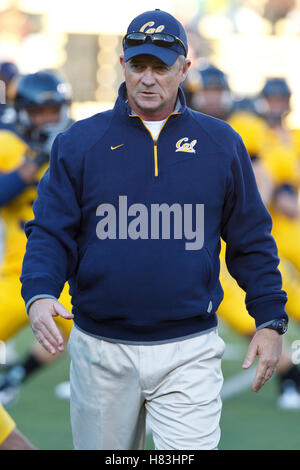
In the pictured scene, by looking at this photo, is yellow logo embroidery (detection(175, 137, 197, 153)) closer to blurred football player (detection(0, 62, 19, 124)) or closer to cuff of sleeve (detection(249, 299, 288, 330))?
cuff of sleeve (detection(249, 299, 288, 330))

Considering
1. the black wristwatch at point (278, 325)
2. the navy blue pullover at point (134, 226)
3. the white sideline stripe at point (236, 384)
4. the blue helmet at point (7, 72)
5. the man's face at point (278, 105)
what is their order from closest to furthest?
the navy blue pullover at point (134, 226), the black wristwatch at point (278, 325), the white sideline stripe at point (236, 384), the man's face at point (278, 105), the blue helmet at point (7, 72)

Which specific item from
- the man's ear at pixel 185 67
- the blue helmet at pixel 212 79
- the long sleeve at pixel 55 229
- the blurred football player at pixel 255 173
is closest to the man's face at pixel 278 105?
the blurred football player at pixel 255 173

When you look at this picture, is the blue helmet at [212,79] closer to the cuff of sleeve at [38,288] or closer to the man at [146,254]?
the man at [146,254]

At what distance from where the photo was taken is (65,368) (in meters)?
7.11

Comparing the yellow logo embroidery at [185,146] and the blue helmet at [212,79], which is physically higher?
the blue helmet at [212,79]

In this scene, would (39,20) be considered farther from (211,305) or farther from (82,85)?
(211,305)

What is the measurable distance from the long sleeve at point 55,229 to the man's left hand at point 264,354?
0.68 meters

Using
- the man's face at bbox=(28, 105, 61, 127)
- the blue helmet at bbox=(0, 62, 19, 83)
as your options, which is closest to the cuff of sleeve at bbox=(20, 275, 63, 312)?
the man's face at bbox=(28, 105, 61, 127)

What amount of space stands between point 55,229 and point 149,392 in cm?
64

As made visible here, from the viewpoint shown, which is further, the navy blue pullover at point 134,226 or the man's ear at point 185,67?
the man's ear at point 185,67

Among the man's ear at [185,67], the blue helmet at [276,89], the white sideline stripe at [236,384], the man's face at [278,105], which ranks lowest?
the white sideline stripe at [236,384]

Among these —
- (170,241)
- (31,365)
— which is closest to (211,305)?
(170,241)

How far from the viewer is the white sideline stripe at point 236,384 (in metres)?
6.26

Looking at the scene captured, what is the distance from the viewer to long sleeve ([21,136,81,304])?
9.56 feet
